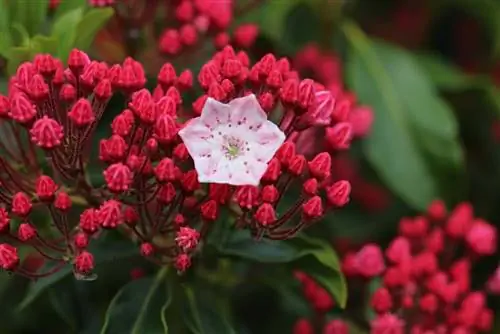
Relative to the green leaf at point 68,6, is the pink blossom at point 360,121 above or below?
below

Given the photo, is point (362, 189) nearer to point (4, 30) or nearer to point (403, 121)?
point (403, 121)

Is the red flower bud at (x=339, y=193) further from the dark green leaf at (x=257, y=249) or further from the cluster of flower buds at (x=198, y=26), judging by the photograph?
the cluster of flower buds at (x=198, y=26)

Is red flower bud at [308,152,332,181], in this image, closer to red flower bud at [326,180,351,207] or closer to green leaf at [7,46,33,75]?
red flower bud at [326,180,351,207]

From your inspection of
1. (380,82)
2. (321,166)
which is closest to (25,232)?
(321,166)

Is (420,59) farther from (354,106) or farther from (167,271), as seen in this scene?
(167,271)

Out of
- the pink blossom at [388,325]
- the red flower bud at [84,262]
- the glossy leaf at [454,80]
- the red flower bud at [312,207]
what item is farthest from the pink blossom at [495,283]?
the red flower bud at [84,262]

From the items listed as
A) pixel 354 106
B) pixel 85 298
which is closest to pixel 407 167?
pixel 354 106
